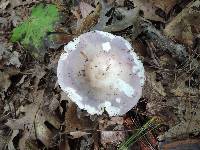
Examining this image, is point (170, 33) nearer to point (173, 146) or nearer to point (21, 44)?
point (173, 146)

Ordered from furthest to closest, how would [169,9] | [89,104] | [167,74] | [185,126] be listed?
[169,9]
[167,74]
[185,126]
[89,104]

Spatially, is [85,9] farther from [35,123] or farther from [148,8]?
[35,123]

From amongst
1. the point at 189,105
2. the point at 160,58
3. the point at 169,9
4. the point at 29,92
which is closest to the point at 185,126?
the point at 189,105

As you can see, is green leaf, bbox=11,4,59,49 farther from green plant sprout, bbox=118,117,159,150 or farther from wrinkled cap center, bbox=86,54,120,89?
green plant sprout, bbox=118,117,159,150

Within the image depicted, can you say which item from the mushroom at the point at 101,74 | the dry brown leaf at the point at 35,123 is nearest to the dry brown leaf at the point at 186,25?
the mushroom at the point at 101,74

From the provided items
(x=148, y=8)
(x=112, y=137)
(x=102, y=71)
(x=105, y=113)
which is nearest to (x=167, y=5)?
(x=148, y=8)

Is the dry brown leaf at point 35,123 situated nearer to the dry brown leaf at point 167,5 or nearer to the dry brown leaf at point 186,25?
the dry brown leaf at point 186,25

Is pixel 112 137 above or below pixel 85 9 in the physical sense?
below
